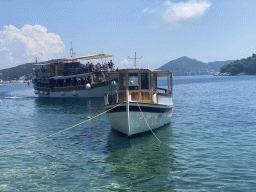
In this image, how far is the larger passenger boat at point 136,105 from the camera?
1527cm

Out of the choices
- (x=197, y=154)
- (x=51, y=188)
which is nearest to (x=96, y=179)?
(x=51, y=188)

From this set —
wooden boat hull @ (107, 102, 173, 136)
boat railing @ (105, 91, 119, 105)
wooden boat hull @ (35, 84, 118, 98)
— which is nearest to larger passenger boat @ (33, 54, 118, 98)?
wooden boat hull @ (35, 84, 118, 98)

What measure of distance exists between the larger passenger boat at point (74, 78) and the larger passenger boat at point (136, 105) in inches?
1009

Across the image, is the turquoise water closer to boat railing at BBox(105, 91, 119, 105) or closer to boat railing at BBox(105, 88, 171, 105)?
boat railing at BBox(105, 91, 119, 105)

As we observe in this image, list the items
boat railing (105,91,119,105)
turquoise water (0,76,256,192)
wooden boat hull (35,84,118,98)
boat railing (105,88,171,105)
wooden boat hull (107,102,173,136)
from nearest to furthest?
turquoise water (0,76,256,192)
wooden boat hull (107,102,173,136)
boat railing (105,88,171,105)
boat railing (105,91,119,105)
wooden boat hull (35,84,118,98)

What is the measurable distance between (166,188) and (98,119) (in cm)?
1607

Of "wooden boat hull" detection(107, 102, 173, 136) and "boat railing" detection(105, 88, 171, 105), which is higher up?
"boat railing" detection(105, 88, 171, 105)

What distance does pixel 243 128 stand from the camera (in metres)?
18.5

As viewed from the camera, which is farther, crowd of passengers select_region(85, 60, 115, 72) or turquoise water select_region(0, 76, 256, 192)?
crowd of passengers select_region(85, 60, 115, 72)

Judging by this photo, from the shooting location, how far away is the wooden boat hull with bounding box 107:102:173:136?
49.8ft

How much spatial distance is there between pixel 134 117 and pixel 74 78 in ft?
120

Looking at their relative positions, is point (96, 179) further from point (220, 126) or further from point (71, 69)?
point (71, 69)

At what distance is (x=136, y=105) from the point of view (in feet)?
50.0

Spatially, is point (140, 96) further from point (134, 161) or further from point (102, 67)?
point (102, 67)
